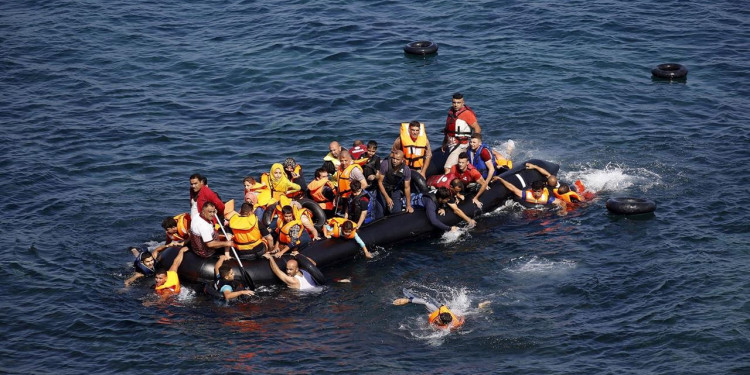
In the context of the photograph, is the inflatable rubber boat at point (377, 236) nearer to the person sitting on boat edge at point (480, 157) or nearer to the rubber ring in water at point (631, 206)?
the person sitting on boat edge at point (480, 157)

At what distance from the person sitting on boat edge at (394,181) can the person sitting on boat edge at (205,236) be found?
148 inches

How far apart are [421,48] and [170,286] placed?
16.4 m

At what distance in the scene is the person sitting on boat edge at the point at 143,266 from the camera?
18.4 meters

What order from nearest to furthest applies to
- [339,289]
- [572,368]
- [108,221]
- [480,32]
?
[572,368] < [339,289] < [108,221] < [480,32]

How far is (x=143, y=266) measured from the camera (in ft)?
61.0

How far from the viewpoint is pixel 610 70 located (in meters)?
30.3

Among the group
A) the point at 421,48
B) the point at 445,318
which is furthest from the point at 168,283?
the point at 421,48

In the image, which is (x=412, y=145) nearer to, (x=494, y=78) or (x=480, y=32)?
(x=494, y=78)

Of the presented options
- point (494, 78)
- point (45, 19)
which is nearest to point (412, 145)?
point (494, 78)

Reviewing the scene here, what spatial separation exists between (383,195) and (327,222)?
1524 millimetres

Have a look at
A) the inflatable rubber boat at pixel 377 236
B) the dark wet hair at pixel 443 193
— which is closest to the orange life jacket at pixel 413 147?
the inflatable rubber boat at pixel 377 236

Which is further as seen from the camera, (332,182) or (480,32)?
(480,32)

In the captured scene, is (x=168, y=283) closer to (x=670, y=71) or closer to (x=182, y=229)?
(x=182, y=229)

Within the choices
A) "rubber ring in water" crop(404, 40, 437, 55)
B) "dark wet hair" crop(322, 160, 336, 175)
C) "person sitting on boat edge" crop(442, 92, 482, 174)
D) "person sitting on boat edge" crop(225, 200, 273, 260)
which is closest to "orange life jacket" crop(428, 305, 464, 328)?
"person sitting on boat edge" crop(225, 200, 273, 260)
